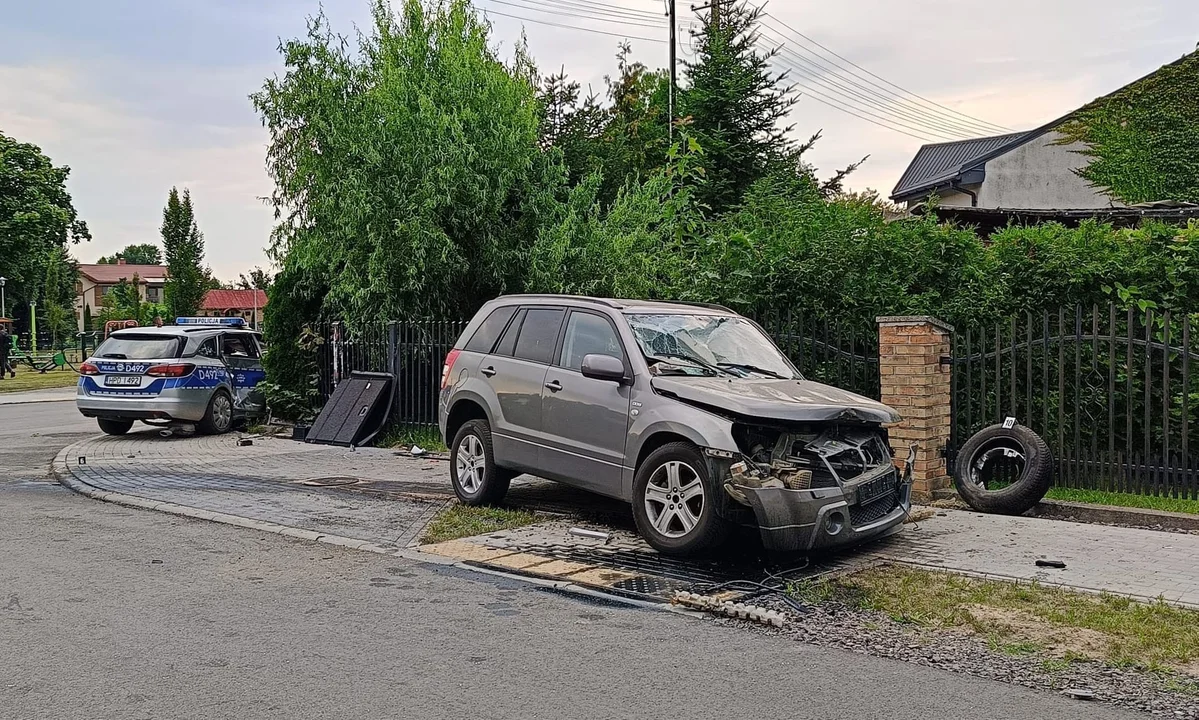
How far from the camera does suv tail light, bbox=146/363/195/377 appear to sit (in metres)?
14.6

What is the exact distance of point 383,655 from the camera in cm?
506

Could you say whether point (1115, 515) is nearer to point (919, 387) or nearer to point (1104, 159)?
point (919, 387)

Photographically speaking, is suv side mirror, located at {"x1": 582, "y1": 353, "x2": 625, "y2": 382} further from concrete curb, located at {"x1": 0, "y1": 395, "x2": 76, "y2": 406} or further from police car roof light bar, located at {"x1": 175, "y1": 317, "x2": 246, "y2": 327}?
concrete curb, located at {"x1": 0, "y1": 395, "x2": 76, "y2": 406}

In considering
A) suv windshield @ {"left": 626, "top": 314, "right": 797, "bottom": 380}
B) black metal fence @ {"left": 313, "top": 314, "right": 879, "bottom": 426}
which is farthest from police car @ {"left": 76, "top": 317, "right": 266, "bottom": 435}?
suv windshield @ {"left": 626, "top": 314, "right": 797, "bottom": 380}

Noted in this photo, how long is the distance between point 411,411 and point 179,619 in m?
8.46

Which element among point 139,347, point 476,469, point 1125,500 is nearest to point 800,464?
point 476,469

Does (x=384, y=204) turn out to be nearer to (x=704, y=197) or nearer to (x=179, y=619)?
(x=179, y=619)

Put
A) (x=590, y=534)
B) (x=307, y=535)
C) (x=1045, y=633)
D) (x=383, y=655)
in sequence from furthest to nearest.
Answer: (x=307, y=535)
(x=590, y=534)
(x=1045, y=633)
(x=383, y=655)

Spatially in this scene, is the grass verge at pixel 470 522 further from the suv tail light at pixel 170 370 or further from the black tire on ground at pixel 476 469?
the suv tail light at pixel 170 370

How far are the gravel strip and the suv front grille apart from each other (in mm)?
1089

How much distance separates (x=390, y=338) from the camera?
1423 centimetres

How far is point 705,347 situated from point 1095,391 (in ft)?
12.7

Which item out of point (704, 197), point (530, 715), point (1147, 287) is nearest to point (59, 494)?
point (530, 715)


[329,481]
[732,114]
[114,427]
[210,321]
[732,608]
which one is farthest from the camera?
[732,114]
